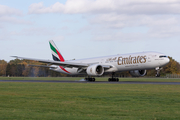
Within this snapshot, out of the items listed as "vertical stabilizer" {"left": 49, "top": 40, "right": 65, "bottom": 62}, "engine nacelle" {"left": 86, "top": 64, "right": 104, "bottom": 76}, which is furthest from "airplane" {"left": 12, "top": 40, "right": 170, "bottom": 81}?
"vertical stabilizer" {"left": 49, "top": 40, "right": 65, "bottom": 62}

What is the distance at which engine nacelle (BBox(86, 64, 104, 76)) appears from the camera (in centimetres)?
4500

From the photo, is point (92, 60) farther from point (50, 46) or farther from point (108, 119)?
point (108, 119)

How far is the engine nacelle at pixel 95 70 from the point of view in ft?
148

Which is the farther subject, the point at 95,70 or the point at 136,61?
the point at 95,70

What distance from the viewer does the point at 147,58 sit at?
4219cm

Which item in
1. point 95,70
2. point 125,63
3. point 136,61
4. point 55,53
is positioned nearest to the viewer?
point 136,61

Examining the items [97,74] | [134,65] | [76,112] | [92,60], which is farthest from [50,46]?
[76,112]

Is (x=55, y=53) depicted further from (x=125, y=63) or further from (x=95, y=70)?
(x=125, y=63)

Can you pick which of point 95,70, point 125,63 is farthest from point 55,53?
point 125,63

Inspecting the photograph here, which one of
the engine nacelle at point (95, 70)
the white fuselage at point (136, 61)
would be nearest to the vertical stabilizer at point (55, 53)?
the white fuselage at point (136, 61)

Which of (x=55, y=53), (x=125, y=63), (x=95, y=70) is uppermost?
(x=55, y=53)

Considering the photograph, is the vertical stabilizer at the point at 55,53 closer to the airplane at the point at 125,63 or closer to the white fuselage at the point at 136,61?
the airplane at the point at 125,63

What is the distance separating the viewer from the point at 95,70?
1768 inches

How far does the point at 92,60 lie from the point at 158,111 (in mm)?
40889
